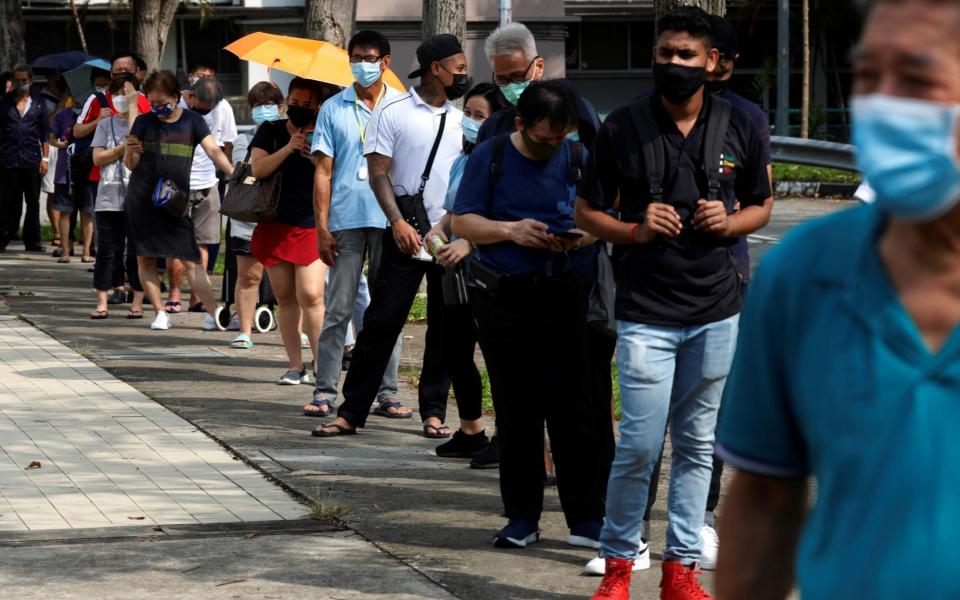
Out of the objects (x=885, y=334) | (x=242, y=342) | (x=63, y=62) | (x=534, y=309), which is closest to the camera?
(x=885, y=334)

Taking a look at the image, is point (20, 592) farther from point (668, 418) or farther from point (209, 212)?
point (209, 212)

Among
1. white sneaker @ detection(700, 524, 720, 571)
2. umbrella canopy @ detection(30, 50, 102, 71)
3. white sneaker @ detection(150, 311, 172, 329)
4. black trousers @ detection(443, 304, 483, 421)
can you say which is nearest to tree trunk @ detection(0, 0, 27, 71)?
umbrella canopy @ detection(30, 50, 102, 71)

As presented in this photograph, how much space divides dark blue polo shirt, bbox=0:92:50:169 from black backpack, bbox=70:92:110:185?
3612mm

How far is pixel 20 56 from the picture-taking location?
90.1 ft

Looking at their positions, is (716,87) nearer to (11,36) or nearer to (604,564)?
(604,564)

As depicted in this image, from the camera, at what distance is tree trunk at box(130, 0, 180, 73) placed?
21.7m

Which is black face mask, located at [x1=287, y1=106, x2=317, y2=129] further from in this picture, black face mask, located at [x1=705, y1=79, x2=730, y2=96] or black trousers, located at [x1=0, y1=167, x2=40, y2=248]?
black trousers, located at [x1=0, y1=167, x2=40, y2=248]

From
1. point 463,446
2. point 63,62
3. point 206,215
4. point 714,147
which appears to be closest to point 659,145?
point 714,147

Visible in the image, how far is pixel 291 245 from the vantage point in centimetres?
952

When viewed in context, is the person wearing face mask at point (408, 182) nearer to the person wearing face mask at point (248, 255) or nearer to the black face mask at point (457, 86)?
the black face mask at point (457, 86)

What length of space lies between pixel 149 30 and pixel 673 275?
1764 centimetres

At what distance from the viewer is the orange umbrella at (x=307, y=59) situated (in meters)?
9.70

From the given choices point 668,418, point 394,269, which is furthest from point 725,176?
point 394,269

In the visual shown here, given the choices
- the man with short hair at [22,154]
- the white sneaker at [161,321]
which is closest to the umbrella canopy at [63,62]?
the man with short hair at [22,154]
